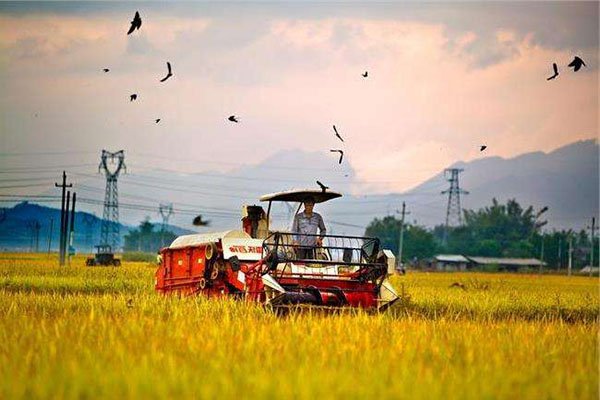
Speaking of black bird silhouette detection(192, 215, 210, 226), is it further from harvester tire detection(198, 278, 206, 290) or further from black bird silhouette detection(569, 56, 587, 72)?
black bird silhouette detection(569, 56, 587, 72)

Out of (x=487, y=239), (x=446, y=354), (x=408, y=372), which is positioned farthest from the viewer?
(x=487, y=239)

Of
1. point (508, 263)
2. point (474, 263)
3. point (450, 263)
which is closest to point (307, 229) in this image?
point (450, 263)

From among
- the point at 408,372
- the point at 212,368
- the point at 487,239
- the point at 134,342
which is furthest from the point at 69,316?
the point at 487,239

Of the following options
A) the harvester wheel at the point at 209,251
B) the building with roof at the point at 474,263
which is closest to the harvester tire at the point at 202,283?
the harvester wheel at the point at 209,251

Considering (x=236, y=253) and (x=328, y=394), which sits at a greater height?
(x=236, y=253)

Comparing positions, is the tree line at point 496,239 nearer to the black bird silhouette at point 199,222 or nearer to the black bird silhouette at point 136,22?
the black bird silhouette at point 199,222

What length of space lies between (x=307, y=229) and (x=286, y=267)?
117 centimetres

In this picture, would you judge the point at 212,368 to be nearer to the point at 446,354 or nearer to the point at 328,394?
the point at 328,394

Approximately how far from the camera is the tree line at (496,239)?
156m

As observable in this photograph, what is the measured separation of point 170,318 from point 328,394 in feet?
21.6

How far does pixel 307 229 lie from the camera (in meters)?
19.2

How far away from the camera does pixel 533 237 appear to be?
16062 cm

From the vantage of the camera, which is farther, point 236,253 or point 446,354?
point 236,253

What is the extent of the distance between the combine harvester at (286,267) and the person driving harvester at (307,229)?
52 mm
